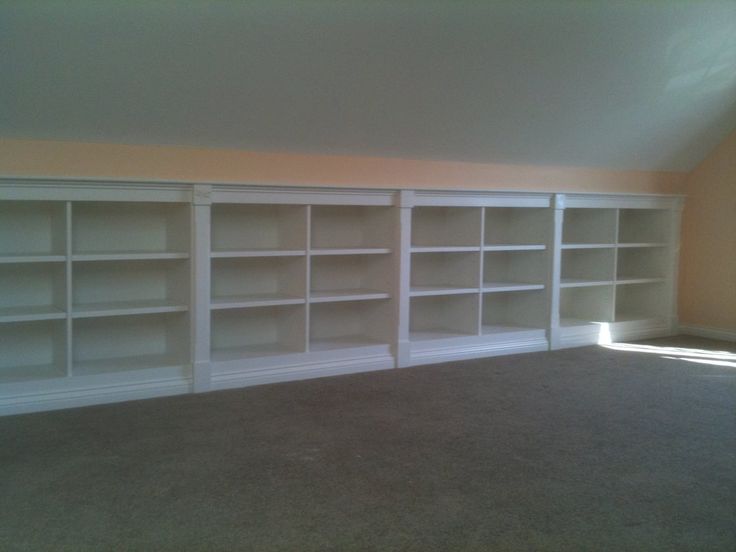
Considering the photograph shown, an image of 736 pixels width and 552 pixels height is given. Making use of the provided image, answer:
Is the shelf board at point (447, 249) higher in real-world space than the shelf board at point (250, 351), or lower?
higher

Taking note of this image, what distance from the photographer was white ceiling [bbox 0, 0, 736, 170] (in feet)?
11.3

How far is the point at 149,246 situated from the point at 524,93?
266cm

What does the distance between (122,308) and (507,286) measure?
2.76 metres

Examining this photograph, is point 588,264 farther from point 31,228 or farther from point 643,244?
point 31,228

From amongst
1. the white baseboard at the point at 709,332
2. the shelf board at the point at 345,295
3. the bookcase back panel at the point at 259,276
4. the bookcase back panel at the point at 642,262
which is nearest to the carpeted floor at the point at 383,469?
the shelf board at the point at 345,295

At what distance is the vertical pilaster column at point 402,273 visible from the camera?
4684mm

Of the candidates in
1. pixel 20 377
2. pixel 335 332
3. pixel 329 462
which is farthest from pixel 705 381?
pixel 20 377

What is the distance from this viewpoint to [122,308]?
3859 millimetres

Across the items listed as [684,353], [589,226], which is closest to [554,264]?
[589,226]

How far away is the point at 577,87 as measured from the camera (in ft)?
16.1

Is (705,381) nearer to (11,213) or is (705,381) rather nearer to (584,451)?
(584,451)

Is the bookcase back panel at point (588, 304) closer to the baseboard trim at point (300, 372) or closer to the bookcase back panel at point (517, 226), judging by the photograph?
the bookcase back panel at point (517, 226)

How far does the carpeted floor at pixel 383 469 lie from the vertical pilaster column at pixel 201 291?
0.50 ft

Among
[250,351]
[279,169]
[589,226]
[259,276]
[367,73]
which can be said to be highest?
[367,73]
